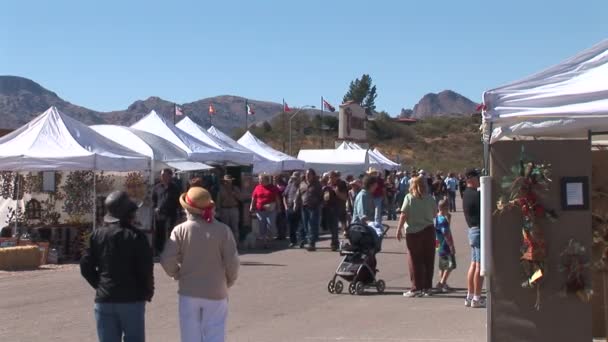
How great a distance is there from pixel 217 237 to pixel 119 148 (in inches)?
500

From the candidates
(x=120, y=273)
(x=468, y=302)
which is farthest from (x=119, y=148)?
(x=120, y=273)

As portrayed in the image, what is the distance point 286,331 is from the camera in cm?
1030

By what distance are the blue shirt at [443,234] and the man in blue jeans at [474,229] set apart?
4.66 ft

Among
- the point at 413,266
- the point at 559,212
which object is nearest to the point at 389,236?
the point at 413,266

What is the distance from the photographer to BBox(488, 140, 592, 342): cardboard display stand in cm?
801

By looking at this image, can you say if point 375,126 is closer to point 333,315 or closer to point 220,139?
point 220,139

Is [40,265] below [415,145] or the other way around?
below

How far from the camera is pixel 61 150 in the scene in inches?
710

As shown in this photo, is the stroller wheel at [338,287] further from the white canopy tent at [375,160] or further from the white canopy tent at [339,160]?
the white canopy tent at [375,160]

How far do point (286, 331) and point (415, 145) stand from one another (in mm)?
87003

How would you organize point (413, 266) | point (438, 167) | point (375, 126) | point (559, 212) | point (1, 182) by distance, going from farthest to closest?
point (375, 126), point (438, 167), point (1, 182), point (413, 266), point (559, 212)

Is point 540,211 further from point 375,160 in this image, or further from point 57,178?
point 375,160

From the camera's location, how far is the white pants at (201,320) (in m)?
6.77

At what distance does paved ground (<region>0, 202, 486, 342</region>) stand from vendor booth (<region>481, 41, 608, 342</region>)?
1.52 m
